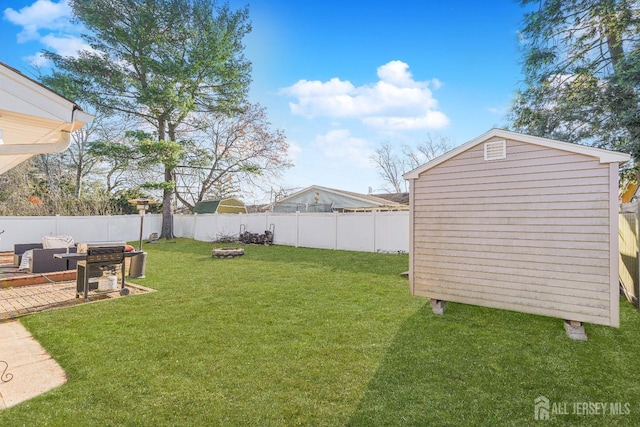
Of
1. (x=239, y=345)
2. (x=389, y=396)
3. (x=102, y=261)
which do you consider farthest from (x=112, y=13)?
(x=389, y=396)

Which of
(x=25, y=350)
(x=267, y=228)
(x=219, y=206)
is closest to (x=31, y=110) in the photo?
(x=25, y=350)

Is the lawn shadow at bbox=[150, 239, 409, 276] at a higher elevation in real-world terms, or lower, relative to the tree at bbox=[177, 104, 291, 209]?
lower

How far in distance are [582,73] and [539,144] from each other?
7.06 metres

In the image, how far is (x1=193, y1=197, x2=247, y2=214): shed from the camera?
59.2 ft

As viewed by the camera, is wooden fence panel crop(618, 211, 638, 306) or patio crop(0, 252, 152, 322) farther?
patio crop(0, 252, 152, 322)

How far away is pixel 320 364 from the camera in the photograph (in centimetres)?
299

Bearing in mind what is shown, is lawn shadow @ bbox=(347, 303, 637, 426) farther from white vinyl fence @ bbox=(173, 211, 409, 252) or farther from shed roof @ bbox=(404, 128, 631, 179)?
white vinyl fence @ bbox=(173, 211, 409, 252)

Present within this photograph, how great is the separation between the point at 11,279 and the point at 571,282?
9.53 metres

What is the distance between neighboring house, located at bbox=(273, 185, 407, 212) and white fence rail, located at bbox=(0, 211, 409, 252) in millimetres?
3286

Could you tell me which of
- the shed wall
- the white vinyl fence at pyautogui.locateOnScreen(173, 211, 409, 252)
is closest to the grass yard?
the shed wall

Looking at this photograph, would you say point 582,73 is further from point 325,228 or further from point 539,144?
point 325,228

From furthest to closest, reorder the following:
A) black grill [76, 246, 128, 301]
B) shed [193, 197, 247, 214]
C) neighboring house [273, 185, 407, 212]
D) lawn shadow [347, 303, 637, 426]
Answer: shed [193, 197, 247, 214] < neighboring house [273, 185, 407, 212] < black grill [76, 246, 128, 301] < lawn shadow [347, 303, 637, 426]

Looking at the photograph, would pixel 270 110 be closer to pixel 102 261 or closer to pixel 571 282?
pixel 102 261

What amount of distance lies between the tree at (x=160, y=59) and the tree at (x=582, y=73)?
1350cm
